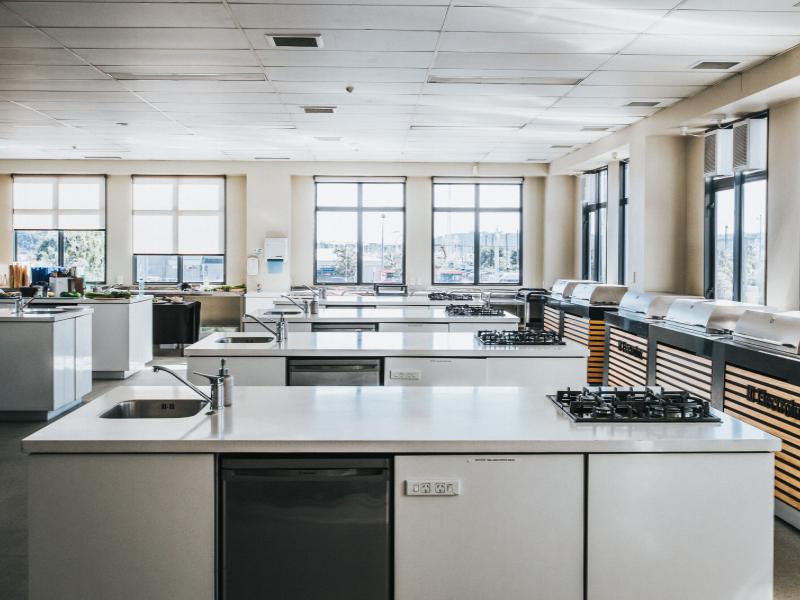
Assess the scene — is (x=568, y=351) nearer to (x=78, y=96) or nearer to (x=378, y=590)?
(x=378, y=590)

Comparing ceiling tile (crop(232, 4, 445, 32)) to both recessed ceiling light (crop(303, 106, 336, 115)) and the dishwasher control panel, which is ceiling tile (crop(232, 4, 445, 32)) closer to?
recessed ceiling light (crop(303, 106, 336, 115))

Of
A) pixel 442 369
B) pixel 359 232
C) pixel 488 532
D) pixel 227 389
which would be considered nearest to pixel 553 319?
pixel 359 232

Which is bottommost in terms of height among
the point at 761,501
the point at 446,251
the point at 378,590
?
the point at 378,590

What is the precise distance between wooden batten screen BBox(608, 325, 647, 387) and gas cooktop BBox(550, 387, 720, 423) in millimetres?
3649

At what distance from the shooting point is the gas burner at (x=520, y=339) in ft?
15.0

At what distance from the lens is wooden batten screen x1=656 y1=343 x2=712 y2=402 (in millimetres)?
4973

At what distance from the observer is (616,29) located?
502 cm

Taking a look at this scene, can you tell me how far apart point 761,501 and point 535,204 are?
11760 millimetres

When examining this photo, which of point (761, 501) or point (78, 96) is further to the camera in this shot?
point (78, 96)

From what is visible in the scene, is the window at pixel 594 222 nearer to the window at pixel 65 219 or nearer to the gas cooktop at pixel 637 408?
the gas cooktop at pixel 637 408

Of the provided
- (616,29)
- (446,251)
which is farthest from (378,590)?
(446,251)

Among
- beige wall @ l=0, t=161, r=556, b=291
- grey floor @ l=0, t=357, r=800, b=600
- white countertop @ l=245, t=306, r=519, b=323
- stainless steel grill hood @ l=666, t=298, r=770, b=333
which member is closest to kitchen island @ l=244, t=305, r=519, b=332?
white countertop @ l=245, t=306, r=519, b=323

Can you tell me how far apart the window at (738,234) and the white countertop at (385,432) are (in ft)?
16.0

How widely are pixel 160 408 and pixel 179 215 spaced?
11.4m
